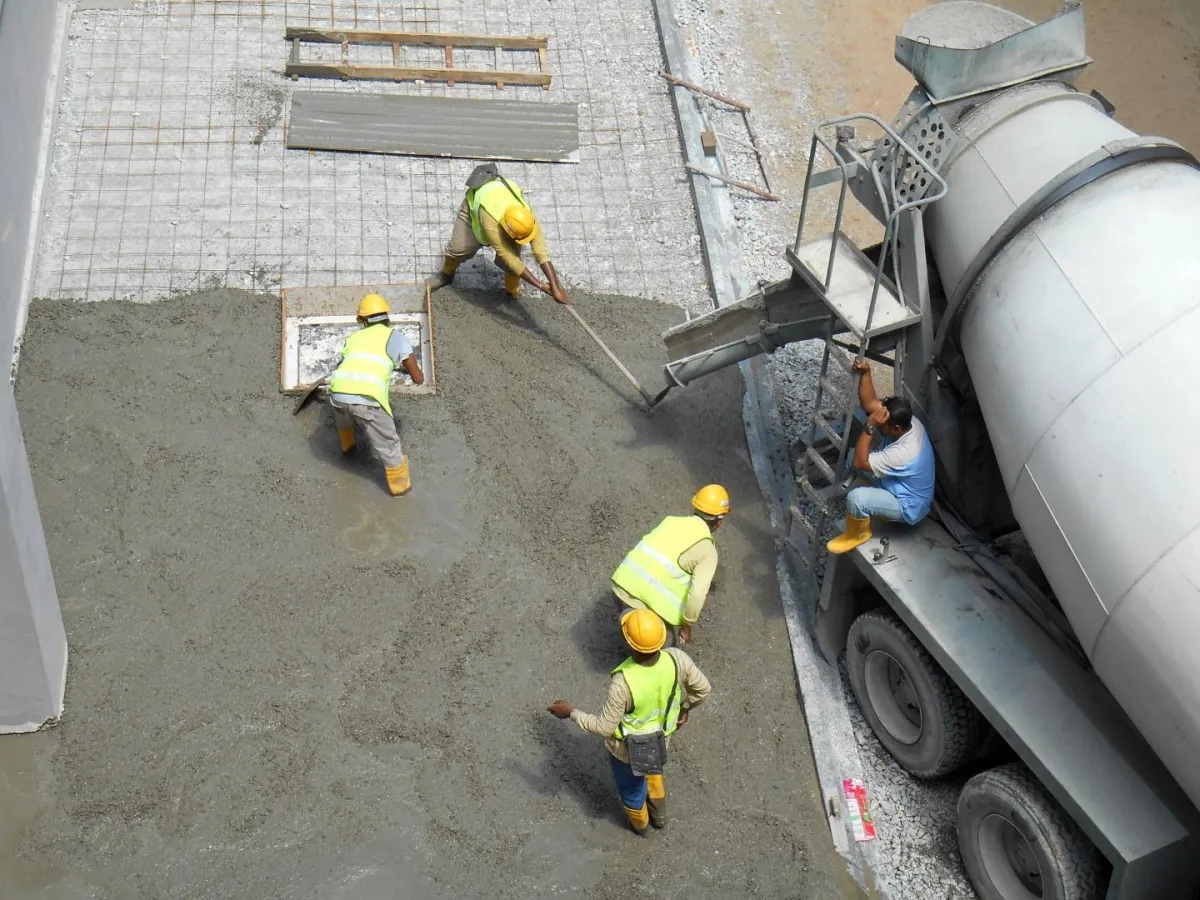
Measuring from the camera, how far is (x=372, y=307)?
31.0ft

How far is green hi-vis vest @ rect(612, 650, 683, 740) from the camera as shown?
725 centimetres

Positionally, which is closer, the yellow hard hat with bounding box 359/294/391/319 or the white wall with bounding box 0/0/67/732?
the white wall with bounding box 0/0/67/732

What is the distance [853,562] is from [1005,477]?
1265mm

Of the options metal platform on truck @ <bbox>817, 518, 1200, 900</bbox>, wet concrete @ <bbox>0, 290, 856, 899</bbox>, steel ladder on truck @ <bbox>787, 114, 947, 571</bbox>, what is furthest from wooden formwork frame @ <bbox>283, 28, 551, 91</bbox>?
metal platform on truck @ <bbox>817, 518, 1200, 900</bbox>

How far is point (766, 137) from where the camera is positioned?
41.2 feet

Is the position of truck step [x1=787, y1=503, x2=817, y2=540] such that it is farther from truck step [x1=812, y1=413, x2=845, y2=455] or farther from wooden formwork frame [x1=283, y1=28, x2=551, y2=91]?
wooden formwork frame [x1=283, y1=28, x2=551, y2=91]

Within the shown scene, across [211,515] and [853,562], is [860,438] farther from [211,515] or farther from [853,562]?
[211,515]

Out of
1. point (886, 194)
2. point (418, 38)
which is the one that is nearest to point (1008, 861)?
point (886, 194)

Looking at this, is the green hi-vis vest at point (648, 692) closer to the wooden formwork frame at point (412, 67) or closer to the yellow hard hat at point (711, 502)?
the yellow hard hat at point (711, 502)

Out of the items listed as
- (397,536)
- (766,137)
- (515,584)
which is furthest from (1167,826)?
(766,137)

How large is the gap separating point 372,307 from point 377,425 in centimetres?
88

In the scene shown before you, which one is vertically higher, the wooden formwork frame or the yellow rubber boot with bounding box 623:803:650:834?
the wooden formwork frame

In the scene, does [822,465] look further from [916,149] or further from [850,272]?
[916,149]

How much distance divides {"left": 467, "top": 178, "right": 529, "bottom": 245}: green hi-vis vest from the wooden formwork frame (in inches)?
99.8
